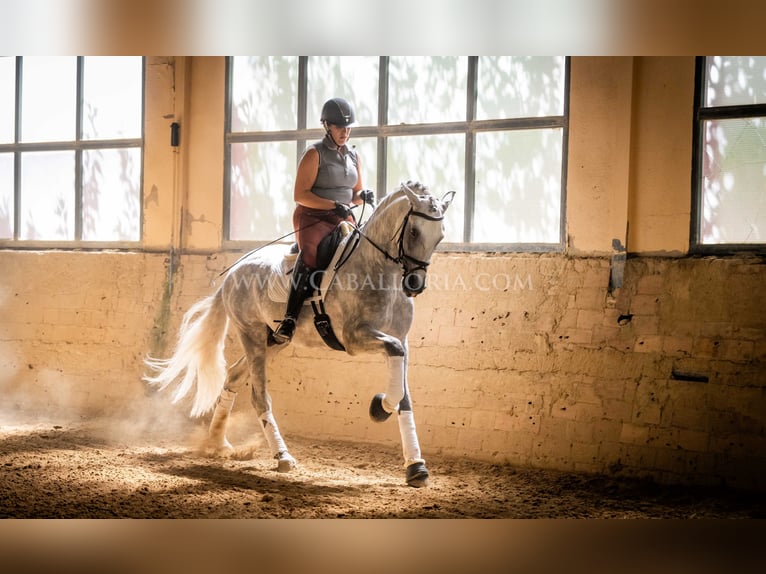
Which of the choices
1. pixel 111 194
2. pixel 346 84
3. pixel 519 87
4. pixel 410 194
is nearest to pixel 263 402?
pixel 410 194

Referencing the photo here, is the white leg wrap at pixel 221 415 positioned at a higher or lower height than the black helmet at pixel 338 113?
lower

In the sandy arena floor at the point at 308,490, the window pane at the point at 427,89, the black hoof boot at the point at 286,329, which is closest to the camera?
the sandy arena floor at the point at 308,490

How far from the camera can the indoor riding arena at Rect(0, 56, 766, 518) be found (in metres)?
4.54

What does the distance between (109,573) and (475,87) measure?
4.12 metres

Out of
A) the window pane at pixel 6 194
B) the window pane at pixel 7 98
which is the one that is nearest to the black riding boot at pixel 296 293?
the window pane at pixel 6 194

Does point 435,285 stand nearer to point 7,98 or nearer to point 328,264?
point 328,264

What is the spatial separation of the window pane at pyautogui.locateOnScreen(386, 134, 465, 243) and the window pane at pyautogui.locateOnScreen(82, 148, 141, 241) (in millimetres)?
2625

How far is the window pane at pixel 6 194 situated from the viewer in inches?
291

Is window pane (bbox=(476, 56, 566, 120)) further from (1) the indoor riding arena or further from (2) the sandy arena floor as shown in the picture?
(2) the sandy arena floor

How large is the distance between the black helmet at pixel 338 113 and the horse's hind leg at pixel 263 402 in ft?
5.07

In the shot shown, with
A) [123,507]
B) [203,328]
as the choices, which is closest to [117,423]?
[203,328]

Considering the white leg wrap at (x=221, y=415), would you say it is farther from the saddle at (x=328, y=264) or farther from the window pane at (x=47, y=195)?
the window pane at (x=47, y=195)

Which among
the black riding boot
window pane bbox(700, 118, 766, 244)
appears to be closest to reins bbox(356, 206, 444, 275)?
the black riding boot

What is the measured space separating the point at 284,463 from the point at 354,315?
4.01 feet
